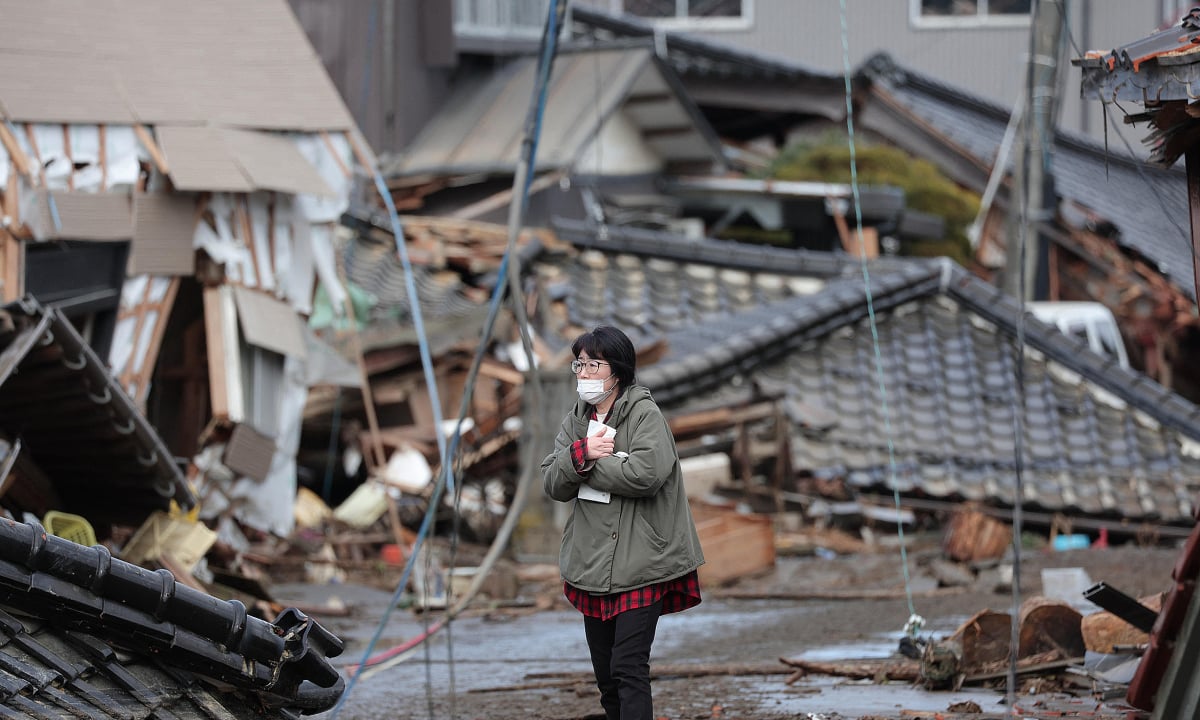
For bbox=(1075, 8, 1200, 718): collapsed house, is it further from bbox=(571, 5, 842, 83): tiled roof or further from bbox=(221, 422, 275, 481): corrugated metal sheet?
bbox=(571, 5, 842, 83): tiled roof

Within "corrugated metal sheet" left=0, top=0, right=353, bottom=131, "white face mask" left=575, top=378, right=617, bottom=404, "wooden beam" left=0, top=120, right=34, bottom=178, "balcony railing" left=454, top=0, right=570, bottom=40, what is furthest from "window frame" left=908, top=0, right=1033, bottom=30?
"white face mask" left=575, top=378, right=617, bottom=404

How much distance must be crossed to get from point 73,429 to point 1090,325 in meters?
15.0


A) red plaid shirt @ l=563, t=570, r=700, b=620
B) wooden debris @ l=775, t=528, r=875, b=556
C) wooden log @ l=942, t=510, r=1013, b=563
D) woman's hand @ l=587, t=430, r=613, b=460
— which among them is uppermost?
woman's hand @ l=587, t=430, r=613, b=460

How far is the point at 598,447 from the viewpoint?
484 centimetres

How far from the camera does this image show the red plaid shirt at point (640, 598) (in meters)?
4.81

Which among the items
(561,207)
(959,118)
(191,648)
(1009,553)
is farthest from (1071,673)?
(959,118)

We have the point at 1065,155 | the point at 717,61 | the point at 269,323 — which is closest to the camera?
the point at 269,323

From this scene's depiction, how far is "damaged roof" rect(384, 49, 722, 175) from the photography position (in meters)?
19.7

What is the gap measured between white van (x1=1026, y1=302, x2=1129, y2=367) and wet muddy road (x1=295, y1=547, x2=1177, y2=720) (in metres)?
8.81

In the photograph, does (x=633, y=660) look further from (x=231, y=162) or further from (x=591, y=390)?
(x=231, y=162)

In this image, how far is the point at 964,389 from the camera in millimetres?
14297

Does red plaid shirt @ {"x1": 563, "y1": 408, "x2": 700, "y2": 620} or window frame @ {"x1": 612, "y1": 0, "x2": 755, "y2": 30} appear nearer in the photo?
red plaid shirt @ {"x1": 563, "y1": 408, "x2": 700, "y2": 620}

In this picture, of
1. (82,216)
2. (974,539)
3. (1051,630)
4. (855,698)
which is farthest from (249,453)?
(1051,630)

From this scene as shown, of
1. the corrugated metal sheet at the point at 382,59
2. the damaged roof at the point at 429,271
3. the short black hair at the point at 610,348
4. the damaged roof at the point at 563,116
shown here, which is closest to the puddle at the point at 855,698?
the short black hair at the point at 610,348
